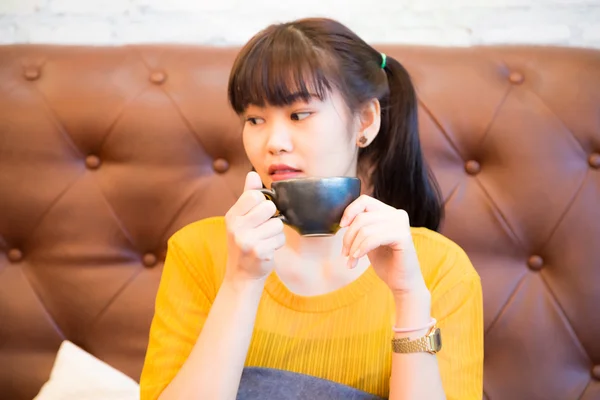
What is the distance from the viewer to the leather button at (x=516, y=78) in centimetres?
134

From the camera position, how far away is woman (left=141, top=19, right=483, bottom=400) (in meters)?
0.90

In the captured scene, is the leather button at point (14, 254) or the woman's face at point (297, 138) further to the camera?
the leather button at point (14, 254)

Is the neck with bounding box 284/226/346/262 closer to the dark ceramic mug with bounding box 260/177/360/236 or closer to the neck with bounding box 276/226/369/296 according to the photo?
the neck with bounding box 276/226/369/296

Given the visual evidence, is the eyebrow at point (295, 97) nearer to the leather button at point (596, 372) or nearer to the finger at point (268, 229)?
the finger at point (268, 229)

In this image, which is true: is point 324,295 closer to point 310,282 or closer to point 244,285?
point 310,282

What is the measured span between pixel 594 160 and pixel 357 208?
0.73m

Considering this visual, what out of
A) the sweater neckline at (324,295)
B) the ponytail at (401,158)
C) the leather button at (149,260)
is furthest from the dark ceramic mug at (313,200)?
the leather button at (149,260)

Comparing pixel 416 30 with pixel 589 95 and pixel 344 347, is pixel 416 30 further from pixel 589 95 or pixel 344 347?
pixel 344 347

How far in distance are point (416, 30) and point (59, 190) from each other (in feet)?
3.18

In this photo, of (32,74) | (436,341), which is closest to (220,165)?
(32,74)

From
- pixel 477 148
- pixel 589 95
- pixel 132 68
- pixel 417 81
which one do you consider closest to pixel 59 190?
pixel 132 68

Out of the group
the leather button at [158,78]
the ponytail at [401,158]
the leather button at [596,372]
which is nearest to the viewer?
the ponytail at [401,158]

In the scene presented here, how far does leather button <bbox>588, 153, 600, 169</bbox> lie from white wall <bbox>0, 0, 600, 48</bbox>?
0.33m

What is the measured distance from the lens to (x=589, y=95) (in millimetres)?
1307
